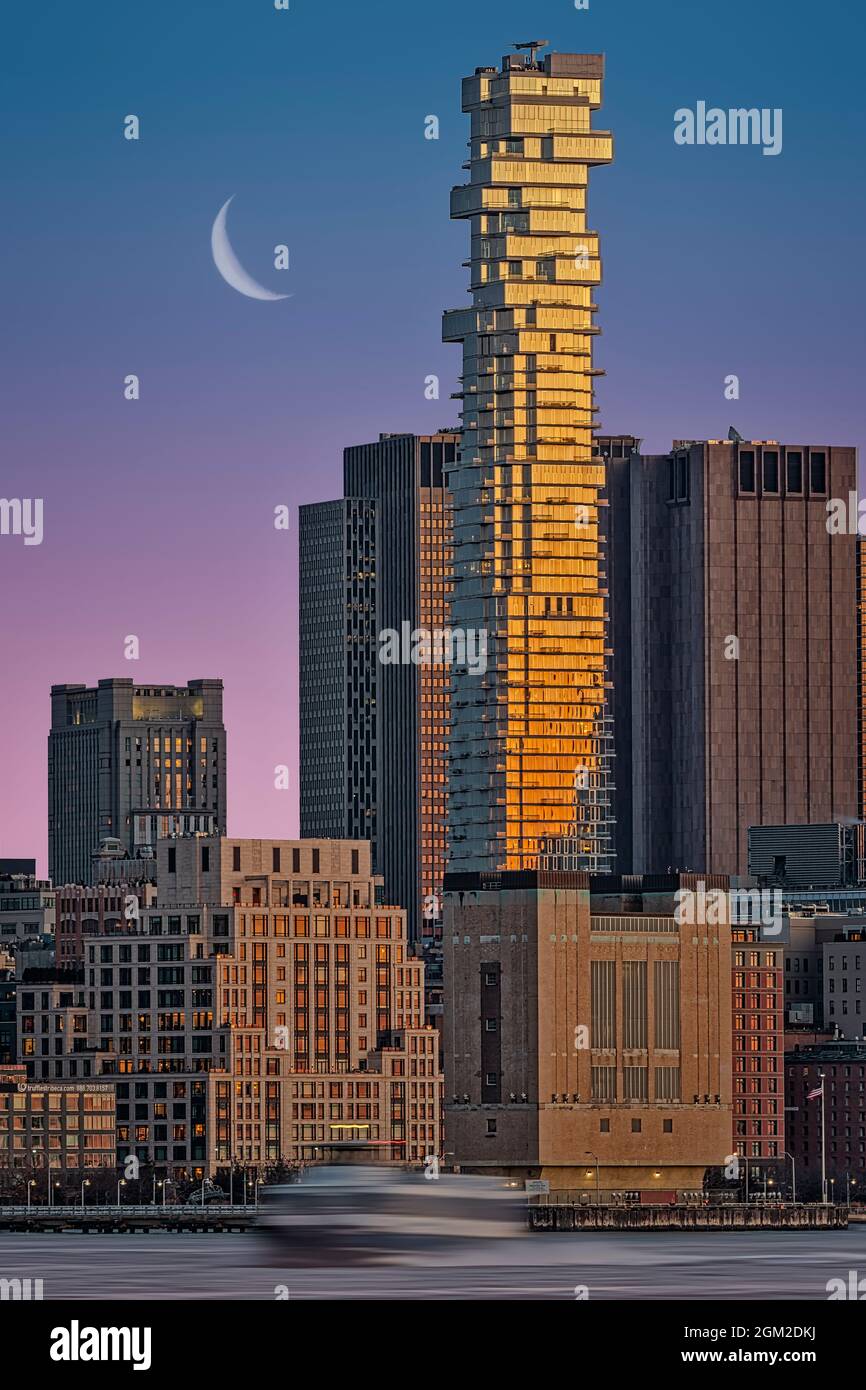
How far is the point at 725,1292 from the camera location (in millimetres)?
149125
